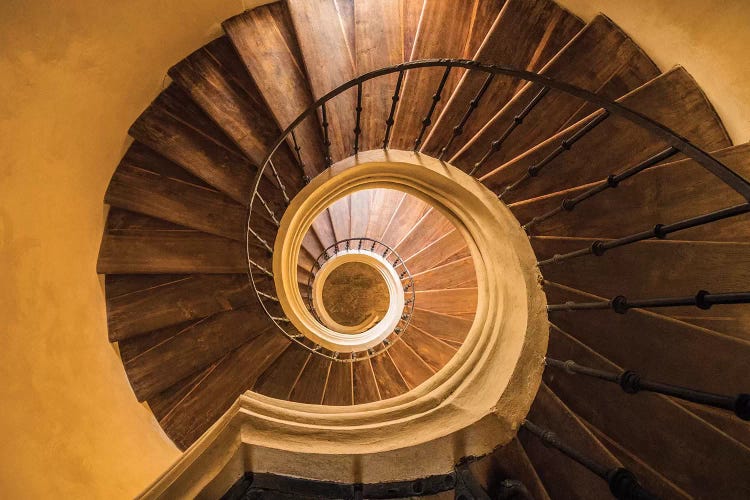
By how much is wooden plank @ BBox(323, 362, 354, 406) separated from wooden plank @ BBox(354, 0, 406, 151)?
112 inches

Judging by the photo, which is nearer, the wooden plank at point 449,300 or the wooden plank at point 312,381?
the wooden plank at point 312,381

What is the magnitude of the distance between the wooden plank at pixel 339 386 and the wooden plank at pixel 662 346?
298 centimetres

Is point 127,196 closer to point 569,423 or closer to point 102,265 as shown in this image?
point 102,265

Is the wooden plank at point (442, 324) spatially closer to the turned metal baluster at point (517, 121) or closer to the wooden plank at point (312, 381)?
the wooden plank at point (312, 381)

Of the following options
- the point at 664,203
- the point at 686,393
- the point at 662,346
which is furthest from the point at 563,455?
the point at 664,203

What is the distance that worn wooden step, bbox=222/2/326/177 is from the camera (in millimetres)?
3336

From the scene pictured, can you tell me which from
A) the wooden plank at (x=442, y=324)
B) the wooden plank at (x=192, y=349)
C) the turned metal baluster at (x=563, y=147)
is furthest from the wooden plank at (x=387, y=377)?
the turned metal baluster at (x=563, y=147)

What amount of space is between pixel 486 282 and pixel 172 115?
2995 mm

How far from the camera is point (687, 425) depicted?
86.8 inches

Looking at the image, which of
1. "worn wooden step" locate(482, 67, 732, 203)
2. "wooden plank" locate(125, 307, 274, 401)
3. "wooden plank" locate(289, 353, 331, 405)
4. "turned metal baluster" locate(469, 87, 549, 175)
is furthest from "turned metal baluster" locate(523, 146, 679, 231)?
"wooden plank" locate(289, 353, 331, 405)

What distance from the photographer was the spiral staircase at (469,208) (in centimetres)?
220

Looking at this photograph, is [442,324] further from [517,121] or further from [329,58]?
[329,58]

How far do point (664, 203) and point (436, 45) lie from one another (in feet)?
7.15

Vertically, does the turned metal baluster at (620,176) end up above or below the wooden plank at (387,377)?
above
